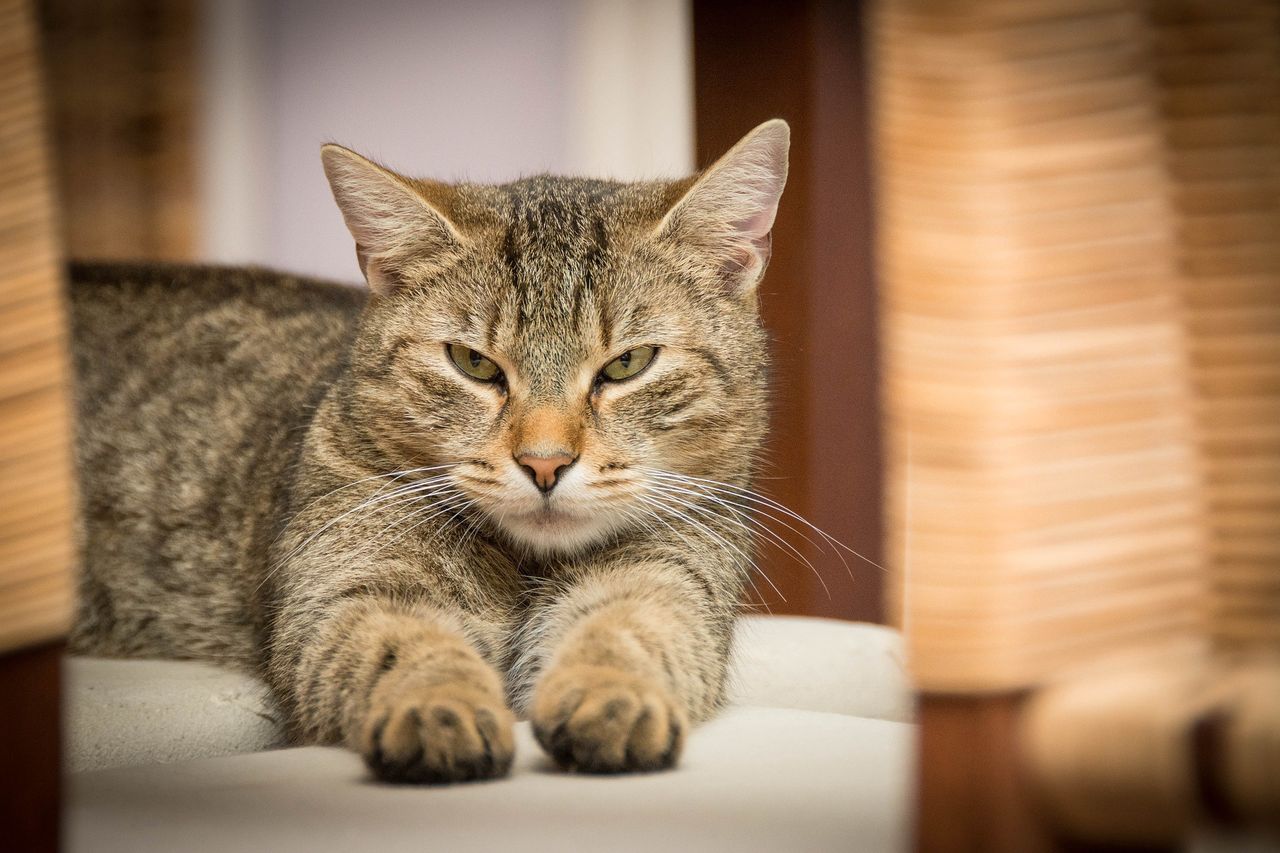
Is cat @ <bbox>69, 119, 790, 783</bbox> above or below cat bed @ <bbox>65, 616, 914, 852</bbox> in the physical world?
above

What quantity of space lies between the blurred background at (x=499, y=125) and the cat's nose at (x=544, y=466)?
670 mm

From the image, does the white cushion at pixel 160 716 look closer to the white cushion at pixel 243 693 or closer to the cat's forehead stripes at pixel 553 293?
the white cushion at pixel 243 693

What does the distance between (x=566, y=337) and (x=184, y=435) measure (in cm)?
89

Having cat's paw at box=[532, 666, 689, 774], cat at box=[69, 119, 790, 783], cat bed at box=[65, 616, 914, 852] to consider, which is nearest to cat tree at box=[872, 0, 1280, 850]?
cat bed at box=[65, 616, 914, 852]

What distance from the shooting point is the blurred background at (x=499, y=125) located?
2.10 metres

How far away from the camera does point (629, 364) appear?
1467 millimetres

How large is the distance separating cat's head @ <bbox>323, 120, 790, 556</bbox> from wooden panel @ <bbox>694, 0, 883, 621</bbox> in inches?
17.1

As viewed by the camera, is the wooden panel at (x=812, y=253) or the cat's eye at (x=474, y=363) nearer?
the cat's eye at (x=474, y=363)

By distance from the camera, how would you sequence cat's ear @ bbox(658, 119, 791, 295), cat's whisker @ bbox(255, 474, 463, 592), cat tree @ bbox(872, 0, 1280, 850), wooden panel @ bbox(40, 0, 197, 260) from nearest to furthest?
cat tree @ bbox(872, 0, 1280, 850) < cat's whisker @ bbox(255, 474, 463, 592) < cat's ear @ bbox(658, 119, 791, 295) < wooden panel @ bbox(40, 0, 197, 260)

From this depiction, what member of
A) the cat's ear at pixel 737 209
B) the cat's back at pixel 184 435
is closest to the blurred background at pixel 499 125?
the cat's ear at pixel 737 209

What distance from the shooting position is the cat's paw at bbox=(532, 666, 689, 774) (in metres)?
0.98

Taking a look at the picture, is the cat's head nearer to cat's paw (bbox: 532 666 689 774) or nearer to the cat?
the cat

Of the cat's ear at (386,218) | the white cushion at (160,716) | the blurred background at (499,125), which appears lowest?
the white cushion at (160,716)

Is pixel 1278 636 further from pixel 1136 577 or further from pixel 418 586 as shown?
pixel 418 586
